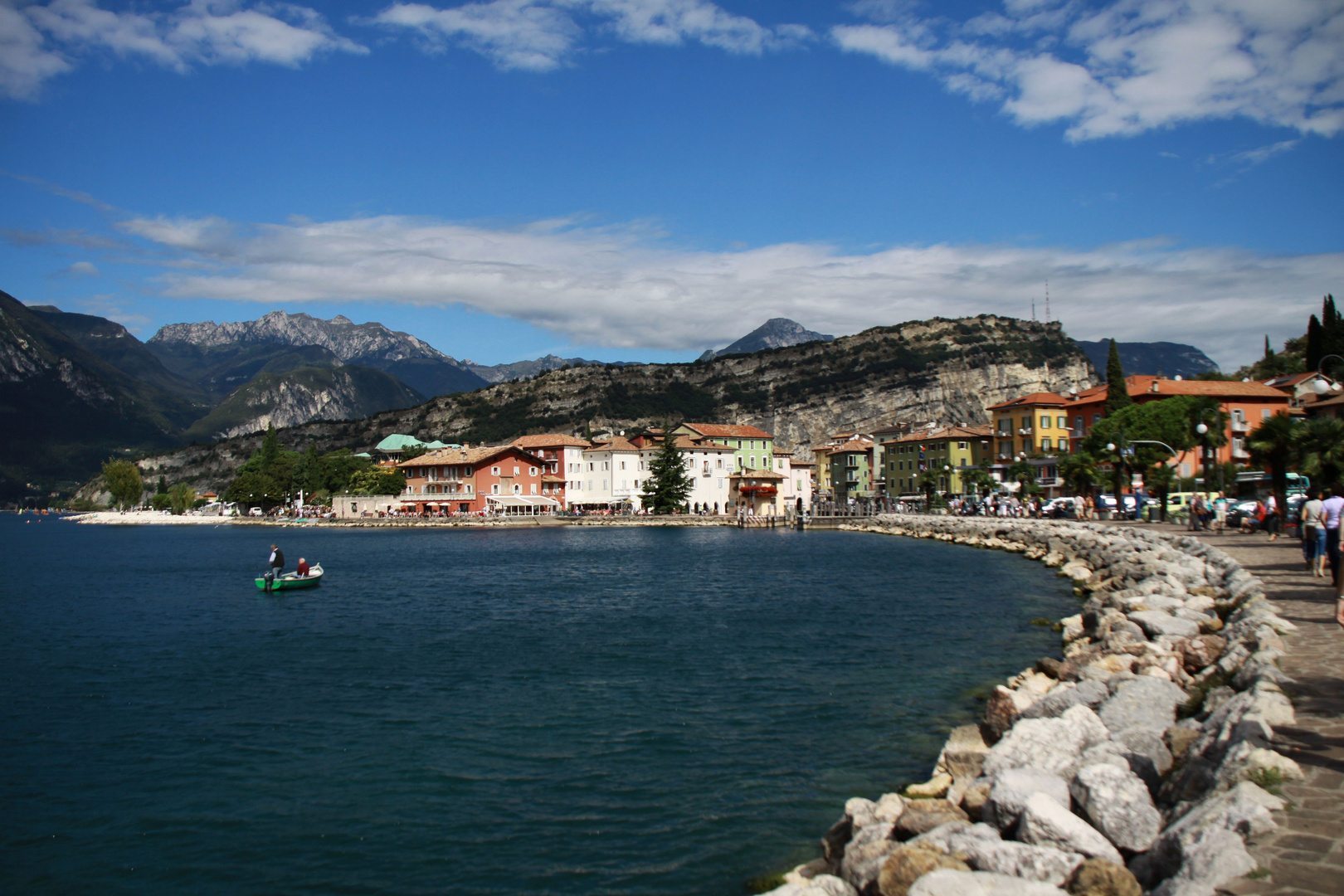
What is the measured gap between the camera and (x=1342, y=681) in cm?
899

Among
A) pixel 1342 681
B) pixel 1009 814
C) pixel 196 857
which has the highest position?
pixel 1342 681

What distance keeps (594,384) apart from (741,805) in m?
168

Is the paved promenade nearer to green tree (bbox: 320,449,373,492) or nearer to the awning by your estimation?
the awning

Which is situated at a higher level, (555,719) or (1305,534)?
(1305,534)

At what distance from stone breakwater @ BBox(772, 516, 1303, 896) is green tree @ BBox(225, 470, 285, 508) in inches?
4567

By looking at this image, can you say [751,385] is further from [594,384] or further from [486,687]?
[486,687]

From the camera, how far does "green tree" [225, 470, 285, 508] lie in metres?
113

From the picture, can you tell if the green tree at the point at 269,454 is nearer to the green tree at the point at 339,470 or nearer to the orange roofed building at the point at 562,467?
the green tree at the point at 339,470

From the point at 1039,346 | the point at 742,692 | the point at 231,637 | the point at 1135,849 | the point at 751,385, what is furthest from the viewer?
the point at 751,385

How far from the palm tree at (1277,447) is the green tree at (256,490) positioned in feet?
367

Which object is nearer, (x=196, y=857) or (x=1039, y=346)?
(x=196, y=857)

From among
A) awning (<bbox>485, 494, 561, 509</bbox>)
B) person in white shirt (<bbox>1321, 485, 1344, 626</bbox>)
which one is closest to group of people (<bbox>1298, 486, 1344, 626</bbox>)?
person in white shirt (<bbox>1321, 485, 1344, 626</bbox>)

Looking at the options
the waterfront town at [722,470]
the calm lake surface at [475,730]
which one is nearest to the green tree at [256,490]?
the waterfront town at [722,470]

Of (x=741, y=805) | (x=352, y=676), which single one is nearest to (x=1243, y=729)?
(x=741, y=805)
